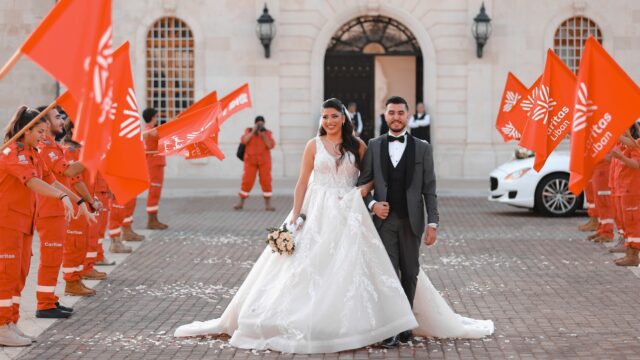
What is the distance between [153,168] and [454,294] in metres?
6.89

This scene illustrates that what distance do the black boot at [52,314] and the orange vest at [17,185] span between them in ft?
4.02

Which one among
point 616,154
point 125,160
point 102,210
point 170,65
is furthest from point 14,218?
point 170,65

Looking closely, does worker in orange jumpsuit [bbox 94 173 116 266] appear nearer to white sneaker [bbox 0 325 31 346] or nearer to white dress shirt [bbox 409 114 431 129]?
white sneaker [bbox 0 325 31 346]

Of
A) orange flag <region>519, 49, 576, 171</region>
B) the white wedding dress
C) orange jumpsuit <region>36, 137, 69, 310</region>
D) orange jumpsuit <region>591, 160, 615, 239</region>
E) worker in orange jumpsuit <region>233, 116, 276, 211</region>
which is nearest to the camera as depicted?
the white wedding dress

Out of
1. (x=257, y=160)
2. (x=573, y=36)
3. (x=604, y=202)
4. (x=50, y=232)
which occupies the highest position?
(x=573, y=36)

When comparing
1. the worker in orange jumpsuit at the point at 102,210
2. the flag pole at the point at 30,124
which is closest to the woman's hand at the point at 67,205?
the flag pole at the point at 30,124

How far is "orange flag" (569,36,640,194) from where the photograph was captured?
32.4 ft

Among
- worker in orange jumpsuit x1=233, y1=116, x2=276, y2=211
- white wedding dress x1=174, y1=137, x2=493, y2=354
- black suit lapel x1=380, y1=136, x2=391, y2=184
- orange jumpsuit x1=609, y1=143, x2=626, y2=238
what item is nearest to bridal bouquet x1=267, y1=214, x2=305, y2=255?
white wedding dress x1=174, y1=137, x2=493, y2=354

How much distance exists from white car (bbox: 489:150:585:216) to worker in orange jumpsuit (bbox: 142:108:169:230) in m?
6.00

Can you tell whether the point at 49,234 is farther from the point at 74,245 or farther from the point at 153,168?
the point at 153,168

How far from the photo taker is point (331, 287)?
8578mm

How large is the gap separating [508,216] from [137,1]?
12082mm

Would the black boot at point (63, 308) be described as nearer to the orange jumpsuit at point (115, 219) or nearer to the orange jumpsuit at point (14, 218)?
the orange jumpsuit at point (14, 218)

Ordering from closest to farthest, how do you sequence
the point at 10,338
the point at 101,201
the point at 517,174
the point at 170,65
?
the point at 10,338 < the point at 101,201 < the point at 517,174 < the point at 170,65
